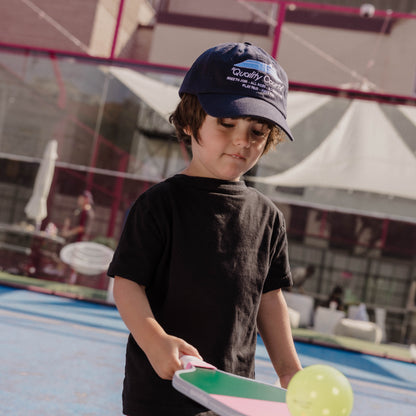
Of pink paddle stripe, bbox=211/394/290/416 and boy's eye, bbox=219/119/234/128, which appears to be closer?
pink paddle stripe, bbox=211/394/290/416

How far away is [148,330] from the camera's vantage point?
1.21 meters

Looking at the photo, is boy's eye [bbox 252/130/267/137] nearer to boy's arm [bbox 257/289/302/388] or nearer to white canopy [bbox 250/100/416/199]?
boy's arm [bbox 257/289/302/388]

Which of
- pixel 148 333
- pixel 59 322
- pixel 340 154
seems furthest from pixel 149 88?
pixel 148 333

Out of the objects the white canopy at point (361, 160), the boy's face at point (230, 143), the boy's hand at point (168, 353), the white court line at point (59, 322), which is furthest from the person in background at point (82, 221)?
the boy's hand at point (168, 353)

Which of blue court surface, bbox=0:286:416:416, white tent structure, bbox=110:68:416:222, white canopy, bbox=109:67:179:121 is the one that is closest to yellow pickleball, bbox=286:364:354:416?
blue court surface, bbox=0:286:416:416

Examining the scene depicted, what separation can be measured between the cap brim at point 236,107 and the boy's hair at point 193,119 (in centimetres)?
3

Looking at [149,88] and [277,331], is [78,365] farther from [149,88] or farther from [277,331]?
[149,88]

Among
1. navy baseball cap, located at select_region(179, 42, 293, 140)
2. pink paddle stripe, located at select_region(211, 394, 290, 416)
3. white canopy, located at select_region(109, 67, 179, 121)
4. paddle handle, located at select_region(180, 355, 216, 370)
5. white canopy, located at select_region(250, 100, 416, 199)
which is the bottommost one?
pink paddle stripe, located at select_region(211, 394, 290, 416)

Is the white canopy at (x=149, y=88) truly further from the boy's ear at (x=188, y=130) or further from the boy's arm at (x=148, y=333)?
the boy's arm at (x=148, y=333)

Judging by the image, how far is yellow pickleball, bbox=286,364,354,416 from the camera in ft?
3.68

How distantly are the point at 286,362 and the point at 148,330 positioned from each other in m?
0.43

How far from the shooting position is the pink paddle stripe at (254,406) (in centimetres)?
104

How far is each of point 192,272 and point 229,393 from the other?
0.30 metres

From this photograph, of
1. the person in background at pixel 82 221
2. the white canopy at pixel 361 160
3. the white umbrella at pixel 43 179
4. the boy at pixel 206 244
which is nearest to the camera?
the boy at pixel 206 244
